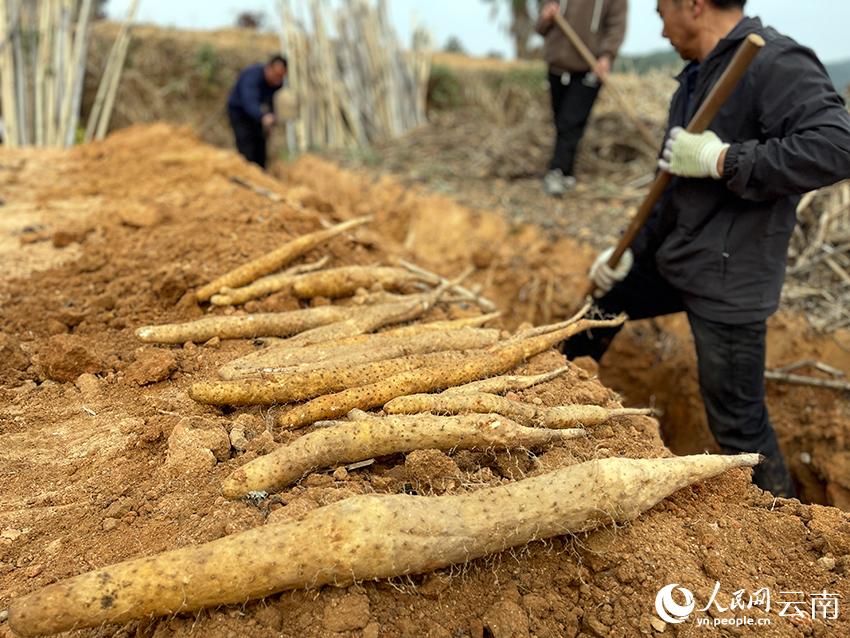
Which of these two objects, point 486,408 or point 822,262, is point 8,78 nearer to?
point 486,408

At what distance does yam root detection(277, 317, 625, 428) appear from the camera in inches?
76.4

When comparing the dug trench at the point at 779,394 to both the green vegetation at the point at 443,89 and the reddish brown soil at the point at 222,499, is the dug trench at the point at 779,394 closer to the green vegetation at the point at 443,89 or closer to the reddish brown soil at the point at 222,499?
the reddish brown soil at the point at 222,499

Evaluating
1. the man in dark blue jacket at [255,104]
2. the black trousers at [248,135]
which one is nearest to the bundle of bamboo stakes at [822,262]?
the man in dark blue jacket at [255,104]

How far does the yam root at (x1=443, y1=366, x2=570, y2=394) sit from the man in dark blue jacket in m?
5.74

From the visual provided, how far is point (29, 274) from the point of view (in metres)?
3.06

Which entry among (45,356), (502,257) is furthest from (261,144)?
(45,356)

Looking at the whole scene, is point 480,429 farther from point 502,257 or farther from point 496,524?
point 502,257

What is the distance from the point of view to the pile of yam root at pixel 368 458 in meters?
1.32

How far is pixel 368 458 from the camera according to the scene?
1.76 m

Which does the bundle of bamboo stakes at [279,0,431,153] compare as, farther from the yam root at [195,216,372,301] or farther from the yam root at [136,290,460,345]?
the yam root at [136,290,460,345]

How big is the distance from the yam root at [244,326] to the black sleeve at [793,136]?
70.1 inches

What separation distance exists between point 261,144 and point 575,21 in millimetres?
4025

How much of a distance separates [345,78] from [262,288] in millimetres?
6971

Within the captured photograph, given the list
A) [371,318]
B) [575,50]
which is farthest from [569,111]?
[371,318]
